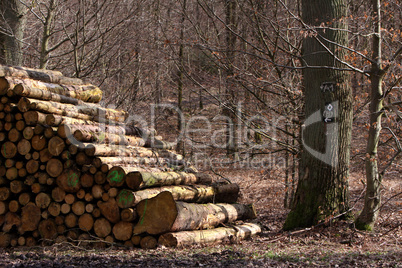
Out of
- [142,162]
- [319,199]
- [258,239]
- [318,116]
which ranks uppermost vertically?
[318,116]

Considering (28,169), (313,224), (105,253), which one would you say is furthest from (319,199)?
(28,169)

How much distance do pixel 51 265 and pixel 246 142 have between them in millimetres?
5297

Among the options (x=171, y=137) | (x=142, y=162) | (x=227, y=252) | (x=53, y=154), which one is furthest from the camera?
(x=171, y=137)

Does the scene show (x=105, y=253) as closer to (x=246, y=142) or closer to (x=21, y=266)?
(x=21, y=266)

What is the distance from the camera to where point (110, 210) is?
6.05 m

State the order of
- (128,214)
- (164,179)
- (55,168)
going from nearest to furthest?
(128,214), (55,168), (164,179)

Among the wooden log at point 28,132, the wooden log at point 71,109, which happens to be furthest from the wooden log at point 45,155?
the wooden log at point 71,109

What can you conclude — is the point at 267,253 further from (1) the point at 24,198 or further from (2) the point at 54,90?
(2) the point at 54,90

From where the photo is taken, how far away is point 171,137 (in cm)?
2064

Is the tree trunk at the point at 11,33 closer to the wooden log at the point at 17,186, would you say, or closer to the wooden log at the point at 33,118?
the wooden log at the point at 33,118

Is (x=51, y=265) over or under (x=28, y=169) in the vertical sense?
under

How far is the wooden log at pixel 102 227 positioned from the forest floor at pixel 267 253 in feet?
0.87

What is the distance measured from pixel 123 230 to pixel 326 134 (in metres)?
3.72

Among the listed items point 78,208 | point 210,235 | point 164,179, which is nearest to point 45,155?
point 78,208
